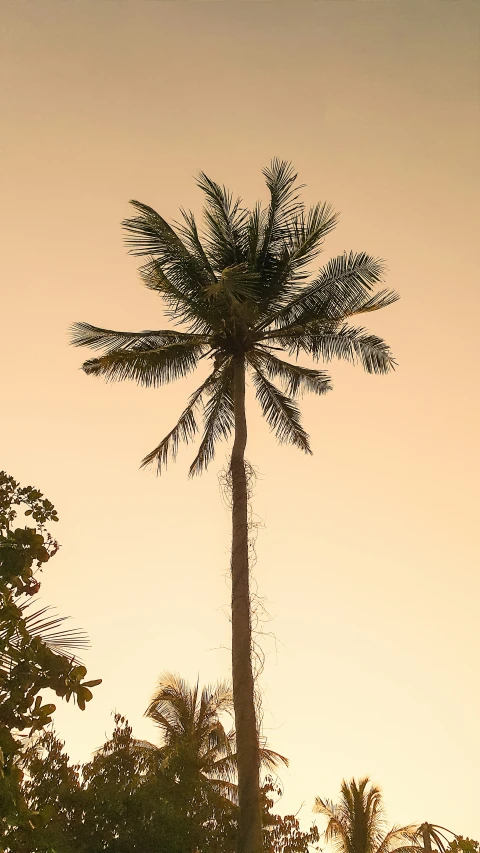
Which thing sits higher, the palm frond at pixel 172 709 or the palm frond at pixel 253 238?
the palm frond at pixel 253 238

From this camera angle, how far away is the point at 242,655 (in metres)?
11.0

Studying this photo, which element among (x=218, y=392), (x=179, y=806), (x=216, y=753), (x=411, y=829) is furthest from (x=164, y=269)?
(x=411, y=829)

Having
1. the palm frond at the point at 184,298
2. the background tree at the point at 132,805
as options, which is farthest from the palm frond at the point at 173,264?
the background tree at the point at 132,805

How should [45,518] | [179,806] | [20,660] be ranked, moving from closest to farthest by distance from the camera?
[20,660]
[45,518]
[179,806]

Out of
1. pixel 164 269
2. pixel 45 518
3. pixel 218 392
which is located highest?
pixel 164 269

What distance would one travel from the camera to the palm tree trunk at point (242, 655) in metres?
9.68

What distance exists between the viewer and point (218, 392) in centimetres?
1446

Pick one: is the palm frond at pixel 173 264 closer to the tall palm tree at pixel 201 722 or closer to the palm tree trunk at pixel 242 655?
the palm tree trunk at pixel 242 655

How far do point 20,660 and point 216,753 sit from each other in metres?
16.5

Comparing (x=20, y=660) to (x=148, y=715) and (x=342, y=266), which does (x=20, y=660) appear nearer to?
(x=342, y=266)

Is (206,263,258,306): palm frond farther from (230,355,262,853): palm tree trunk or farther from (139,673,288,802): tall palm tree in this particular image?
(139,673,288,802): tall palm tree

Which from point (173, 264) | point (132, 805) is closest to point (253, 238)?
point (173, 264)

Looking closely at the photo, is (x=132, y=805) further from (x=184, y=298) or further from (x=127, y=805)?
(x=184, y=298)

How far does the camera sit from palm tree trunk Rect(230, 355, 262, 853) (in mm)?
9680
